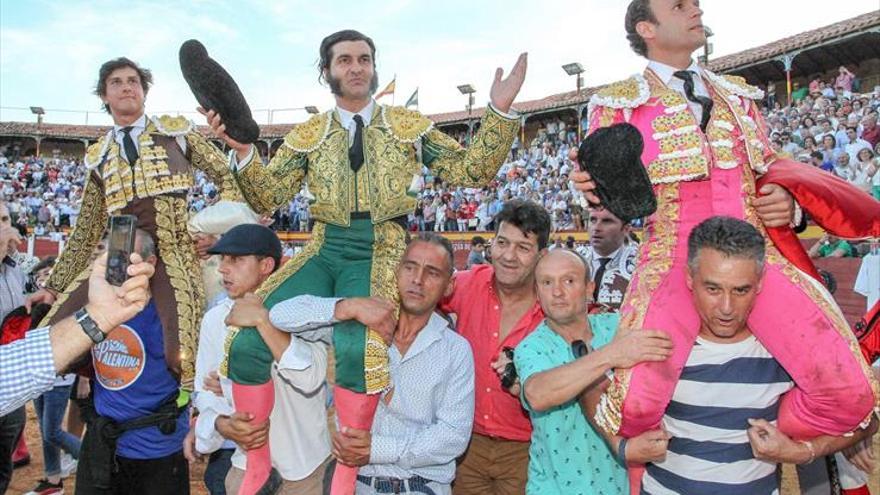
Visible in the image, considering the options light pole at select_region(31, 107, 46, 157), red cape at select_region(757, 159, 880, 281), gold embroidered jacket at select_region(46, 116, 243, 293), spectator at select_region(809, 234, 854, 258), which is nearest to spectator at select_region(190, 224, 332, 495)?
gold embroidered jacket at select_region(46, 116, 243, 293)

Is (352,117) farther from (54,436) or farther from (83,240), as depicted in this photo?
(54,436)

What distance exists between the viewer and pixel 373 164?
2959 millimetres

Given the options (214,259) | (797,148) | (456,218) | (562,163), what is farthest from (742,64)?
(214,259)

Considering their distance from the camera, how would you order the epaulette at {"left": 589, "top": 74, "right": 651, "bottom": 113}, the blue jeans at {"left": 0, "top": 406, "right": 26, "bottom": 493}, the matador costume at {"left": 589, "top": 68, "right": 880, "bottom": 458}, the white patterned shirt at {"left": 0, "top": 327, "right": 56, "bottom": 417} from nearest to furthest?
1. the white patterned shirt at {"left": 0, "top": 327, "right": 56, "bottom": 417}
2. the matador costume at {"left": 589, "top": 68, "right": 880, "bottom": 458}
3. the epaulette at {"left": 589, "top": 74, "right": 651, "bottom": 113}
4. the blue jeans at {"left": 0, "top": 406, "right": 26, "bottom": 493}

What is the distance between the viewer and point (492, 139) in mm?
2898

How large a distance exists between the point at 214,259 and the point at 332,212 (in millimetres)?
2029

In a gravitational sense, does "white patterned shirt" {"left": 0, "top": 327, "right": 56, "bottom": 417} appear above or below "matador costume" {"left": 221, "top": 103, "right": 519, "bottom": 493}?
below

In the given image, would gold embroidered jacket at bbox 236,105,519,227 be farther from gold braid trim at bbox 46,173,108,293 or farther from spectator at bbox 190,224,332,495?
gold braid trim at bbox 46,173,108,293

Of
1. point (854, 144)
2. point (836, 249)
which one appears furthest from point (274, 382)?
point (854, 144)

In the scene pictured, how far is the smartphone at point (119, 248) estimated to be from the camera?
6.10 ft

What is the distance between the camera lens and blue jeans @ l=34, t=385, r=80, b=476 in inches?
204

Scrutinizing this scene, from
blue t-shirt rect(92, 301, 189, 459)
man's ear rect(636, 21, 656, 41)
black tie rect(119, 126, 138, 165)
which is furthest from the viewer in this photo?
black tie rect(119, 126, 138, 165)

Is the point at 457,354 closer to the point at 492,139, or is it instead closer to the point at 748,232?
the point at 492,139

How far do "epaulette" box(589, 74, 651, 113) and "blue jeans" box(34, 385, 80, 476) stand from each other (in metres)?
4.67
